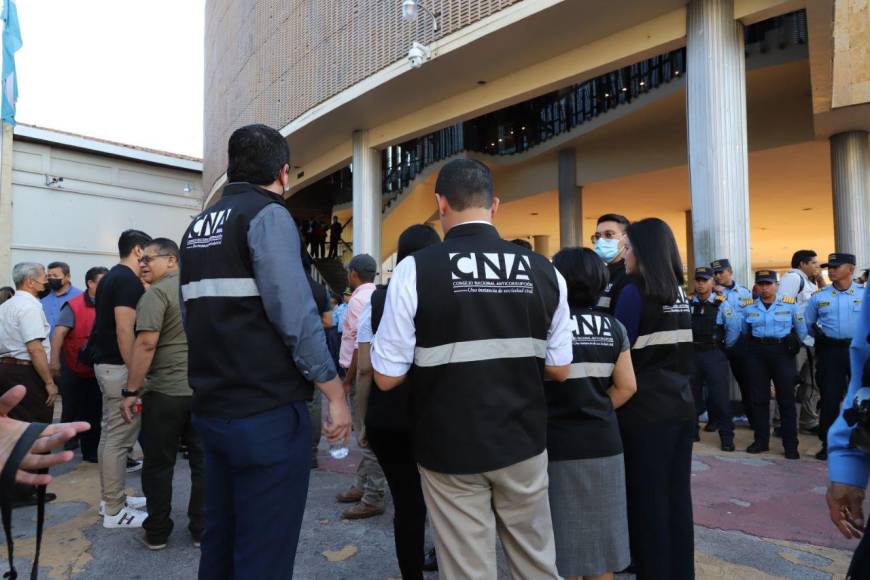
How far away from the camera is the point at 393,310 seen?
1874 mm

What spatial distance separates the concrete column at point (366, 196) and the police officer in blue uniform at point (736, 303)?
7.35 metres

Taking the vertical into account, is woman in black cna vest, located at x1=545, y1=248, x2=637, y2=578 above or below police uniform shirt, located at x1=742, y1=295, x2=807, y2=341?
below

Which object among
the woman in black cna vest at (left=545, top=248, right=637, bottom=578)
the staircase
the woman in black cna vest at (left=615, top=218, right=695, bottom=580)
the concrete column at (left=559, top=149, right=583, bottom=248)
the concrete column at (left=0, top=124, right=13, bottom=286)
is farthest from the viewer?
the staircase

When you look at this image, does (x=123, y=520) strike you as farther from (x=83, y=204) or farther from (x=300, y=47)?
(x=83, y=204)

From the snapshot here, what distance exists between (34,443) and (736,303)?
20.9 ft

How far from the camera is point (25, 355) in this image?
14.5 feet

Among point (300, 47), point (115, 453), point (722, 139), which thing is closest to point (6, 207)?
point (300, 47)

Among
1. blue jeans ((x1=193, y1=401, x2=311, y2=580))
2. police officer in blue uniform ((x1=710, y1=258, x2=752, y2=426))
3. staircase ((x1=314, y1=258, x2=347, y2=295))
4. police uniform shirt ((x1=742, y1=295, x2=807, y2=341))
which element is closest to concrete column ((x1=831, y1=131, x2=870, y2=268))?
police officer in blue uniform ((x1=710, y1=258, x2=752, y2=426))

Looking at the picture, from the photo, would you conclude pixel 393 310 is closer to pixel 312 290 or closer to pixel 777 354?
pixel 312 290

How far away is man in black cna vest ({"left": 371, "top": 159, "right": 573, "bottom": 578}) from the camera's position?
182 cm

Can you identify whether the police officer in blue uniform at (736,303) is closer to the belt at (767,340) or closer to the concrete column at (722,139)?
the belt at (767,340)

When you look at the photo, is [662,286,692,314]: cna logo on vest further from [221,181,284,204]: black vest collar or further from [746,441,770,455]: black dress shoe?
[746,441,770,455]: black dress shoe

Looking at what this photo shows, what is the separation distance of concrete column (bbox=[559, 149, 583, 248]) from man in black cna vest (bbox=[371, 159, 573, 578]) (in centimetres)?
1188

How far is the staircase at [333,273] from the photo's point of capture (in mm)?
16078
